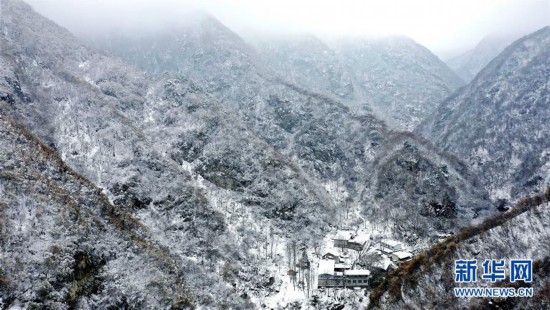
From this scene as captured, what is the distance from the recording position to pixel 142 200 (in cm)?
15275

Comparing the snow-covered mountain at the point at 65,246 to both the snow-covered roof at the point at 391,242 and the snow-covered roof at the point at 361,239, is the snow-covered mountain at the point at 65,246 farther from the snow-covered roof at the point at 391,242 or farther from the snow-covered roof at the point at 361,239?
the snow-covered roof at the point at 391,242

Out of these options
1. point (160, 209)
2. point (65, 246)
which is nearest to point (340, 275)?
point (160, 209)

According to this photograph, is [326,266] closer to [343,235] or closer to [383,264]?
[383,264]

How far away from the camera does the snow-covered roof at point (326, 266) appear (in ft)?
422

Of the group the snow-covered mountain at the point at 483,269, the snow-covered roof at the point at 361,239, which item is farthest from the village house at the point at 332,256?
the snow-covered mountain at the point at 483,269

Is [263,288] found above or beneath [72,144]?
beneath

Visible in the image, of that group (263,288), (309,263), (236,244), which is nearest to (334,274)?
(309,263)

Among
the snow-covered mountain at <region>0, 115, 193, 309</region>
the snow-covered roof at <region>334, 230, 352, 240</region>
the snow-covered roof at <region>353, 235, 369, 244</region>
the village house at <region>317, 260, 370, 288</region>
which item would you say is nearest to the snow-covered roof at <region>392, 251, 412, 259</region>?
the village house at <region>317, 260, 370, 288</region>

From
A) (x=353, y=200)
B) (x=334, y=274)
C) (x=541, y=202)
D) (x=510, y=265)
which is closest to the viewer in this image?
(x=510, y=265)

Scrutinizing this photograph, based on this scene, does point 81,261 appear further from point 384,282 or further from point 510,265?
point 510,265

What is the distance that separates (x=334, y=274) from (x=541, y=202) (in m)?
61.1

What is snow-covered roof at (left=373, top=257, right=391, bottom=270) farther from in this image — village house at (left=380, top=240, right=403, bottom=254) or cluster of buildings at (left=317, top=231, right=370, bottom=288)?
village house at (left=380, top=240, right=403, bottom=254)

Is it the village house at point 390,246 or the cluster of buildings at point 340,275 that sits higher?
the village house at point 390,246

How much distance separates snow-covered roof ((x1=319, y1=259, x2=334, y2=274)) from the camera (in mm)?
128625
